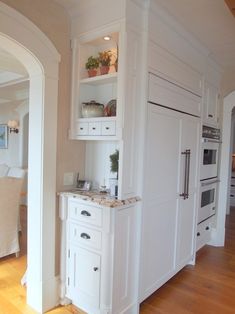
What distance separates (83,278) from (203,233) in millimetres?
2100

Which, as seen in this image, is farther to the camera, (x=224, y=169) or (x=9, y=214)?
(x=224, y=169)

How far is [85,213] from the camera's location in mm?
2086

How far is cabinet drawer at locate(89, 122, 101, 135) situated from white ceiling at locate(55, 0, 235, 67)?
104cm

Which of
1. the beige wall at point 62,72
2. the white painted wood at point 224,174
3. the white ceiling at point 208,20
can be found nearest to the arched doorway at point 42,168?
the beige wall at point 62,72

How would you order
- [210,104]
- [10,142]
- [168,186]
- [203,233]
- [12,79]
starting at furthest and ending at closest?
[10,142], [12,79], [203,233], [210,104], [168,186]

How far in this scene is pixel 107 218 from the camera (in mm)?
1926

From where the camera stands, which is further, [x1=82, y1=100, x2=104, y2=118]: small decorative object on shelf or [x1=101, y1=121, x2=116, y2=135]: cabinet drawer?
[x1=82, y1=100, x2=104, y2=118]: small decorative object on shelf

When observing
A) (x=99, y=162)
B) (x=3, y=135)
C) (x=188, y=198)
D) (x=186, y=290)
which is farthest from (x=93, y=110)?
(x=3, y=135)

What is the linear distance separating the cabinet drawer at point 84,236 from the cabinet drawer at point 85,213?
7 centimetres

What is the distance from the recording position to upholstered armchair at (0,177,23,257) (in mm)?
3238

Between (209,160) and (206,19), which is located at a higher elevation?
(206,19)

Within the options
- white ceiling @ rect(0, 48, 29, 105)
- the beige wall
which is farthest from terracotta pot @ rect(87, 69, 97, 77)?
white ceiling @ rect(0, 48, 29, 105)

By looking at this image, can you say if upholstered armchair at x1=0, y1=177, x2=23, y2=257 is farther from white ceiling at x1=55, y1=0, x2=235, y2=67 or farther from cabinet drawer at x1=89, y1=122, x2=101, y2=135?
white ceiling at x1=55, y1=0, x2=235, y2=67

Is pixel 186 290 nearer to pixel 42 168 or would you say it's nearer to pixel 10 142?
pixel 42 168
